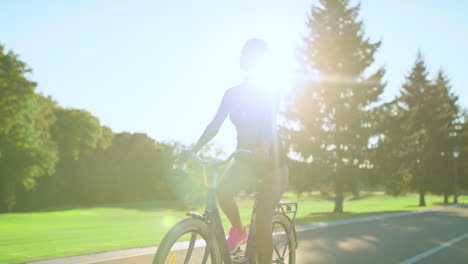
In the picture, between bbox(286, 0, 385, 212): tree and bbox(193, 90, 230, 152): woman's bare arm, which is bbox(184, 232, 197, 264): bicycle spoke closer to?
bbox(193, 90, 230, 152): woman's bare arm

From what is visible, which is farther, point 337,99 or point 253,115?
point 337,99

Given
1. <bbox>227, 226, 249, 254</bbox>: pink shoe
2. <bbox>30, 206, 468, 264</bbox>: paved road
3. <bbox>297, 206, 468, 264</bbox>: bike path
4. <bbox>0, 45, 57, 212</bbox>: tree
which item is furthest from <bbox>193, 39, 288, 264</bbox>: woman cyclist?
<bbox>0, 45, 57, 212</bbox>: tree

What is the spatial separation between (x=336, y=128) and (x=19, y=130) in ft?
77.8

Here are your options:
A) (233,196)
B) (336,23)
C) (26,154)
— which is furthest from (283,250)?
(26,154)

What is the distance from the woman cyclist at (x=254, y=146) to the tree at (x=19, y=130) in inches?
1127

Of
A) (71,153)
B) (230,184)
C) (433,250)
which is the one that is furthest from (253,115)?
(71,153)

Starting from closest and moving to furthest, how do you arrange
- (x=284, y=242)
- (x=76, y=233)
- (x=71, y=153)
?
(x=284, y=242) < (x=76, y=233) < (x=71, y=153)

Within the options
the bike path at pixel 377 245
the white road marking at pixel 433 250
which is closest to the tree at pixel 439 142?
the bike path at pixel 377 245

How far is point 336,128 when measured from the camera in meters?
25.3

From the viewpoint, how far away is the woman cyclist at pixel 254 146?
345 cm

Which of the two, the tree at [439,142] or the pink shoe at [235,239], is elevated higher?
the tree at [439,142]

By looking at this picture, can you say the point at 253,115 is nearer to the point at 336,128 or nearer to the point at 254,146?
the point at 254,146

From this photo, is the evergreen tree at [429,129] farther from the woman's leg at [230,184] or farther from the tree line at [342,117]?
the woman's leg at [230,184]

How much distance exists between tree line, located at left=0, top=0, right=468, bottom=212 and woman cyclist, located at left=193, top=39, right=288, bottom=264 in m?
8.96
